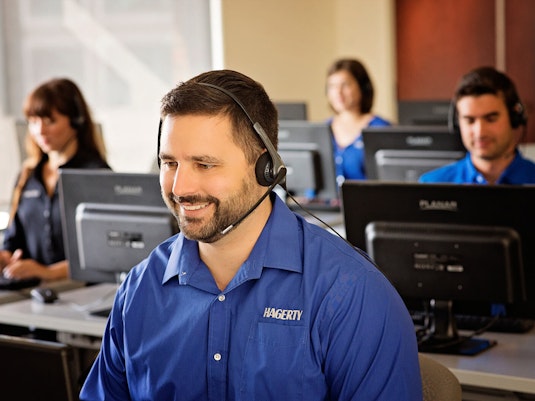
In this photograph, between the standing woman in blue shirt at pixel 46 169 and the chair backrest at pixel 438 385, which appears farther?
the standing woman in blue shirt at pixel 46 169

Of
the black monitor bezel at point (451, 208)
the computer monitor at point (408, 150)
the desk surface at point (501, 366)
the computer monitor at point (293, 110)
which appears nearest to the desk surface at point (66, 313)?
the black monitor bezel at point (451, 208)

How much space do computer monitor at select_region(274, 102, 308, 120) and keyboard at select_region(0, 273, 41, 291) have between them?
2.36m

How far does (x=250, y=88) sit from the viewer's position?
172 centimetres

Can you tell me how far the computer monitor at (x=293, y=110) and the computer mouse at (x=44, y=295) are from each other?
2.54m

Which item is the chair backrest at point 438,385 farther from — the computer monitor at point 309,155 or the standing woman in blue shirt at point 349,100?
the standing woman in blue shirt at point 349,100

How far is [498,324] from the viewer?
2.68 m

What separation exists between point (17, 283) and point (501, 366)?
1.81 meters

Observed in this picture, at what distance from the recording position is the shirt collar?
5.62ft

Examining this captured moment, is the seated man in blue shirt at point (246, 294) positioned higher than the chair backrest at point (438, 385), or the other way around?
the seated man in blue shirt at point (246, 294)

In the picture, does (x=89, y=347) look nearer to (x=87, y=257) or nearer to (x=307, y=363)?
(x=87, y=257)

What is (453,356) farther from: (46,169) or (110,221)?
(46,169)

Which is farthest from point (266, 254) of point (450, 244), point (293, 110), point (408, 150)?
point (293, 110)

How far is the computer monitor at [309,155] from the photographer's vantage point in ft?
14.9

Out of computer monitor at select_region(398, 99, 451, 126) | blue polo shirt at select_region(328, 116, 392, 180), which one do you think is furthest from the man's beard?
computer monitor at select_region(398, 99, 451, 126)
